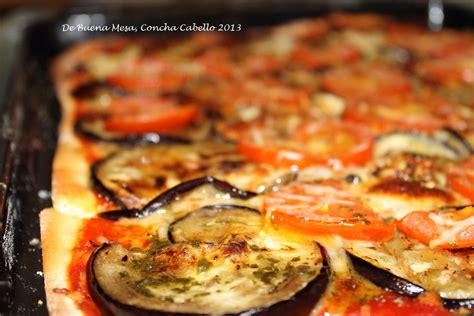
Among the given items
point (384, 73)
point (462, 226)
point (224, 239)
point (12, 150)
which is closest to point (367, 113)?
point (384, 73)

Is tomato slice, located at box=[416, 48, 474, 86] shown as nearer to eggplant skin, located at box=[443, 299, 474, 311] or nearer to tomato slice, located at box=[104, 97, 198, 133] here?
tomato slice, located at box=[104, 97, 198, 133]

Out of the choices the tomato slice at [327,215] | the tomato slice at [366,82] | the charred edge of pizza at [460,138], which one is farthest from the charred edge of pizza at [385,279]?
the tomato slice at [366,82]

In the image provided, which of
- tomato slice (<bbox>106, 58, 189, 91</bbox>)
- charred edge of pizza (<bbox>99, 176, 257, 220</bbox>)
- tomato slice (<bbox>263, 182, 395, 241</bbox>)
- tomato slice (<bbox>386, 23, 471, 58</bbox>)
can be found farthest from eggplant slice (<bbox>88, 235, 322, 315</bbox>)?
tomato slice (<bbox>386, 23, 471, 58</bbox>)

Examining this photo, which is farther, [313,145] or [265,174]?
[313,145]

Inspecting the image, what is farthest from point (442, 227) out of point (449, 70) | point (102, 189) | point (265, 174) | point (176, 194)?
point (449, 70)

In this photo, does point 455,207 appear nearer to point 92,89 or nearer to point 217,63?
point 217,63

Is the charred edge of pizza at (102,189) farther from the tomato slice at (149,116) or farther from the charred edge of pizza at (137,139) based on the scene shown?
the tomato slice at (149,116)

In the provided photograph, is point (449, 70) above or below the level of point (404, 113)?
above
